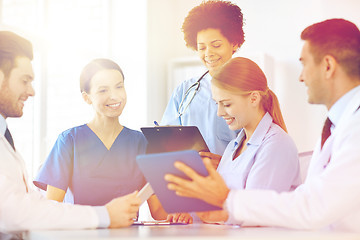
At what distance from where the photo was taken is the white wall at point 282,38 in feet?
9.82

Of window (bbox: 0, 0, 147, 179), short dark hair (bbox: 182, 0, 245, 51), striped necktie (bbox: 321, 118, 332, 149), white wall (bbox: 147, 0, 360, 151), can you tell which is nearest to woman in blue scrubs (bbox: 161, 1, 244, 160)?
short dark hair (bbox: 182, 0, 245, 51)

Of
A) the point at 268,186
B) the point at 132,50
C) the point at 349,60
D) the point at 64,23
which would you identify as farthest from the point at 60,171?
the point at 132,50

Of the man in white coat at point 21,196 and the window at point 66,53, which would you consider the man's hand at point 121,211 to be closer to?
the man in white coat at point 21,196

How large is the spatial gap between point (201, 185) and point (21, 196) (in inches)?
15.2

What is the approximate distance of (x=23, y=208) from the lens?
1.03 metres

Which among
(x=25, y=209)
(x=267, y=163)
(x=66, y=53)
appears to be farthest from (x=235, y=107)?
(x=66, y=53)

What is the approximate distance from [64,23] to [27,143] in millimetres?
803

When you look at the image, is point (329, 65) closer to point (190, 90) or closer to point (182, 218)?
point (182, 218)

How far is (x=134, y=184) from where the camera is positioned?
4.53 feet

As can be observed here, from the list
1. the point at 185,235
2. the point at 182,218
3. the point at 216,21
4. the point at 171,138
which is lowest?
the point at 182,218

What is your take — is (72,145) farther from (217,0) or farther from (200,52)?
(217,0)

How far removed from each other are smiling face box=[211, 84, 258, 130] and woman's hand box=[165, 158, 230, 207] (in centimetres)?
36

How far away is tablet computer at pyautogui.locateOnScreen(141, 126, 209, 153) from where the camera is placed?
1386mm

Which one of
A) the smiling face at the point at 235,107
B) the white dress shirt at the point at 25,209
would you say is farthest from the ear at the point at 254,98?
the white dress shirt at the point at 25,209
